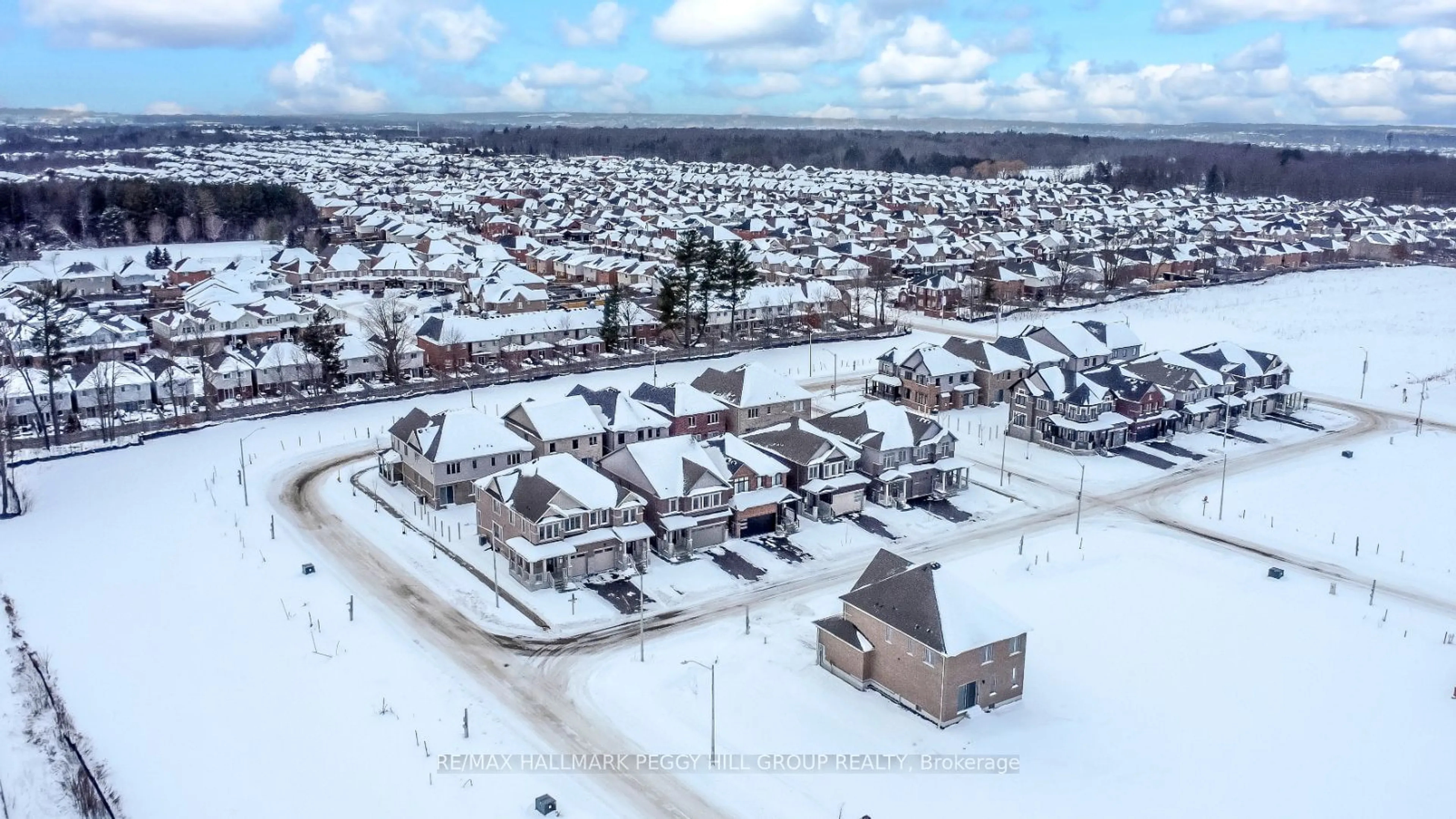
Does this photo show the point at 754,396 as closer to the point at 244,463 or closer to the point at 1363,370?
the point at 244,463

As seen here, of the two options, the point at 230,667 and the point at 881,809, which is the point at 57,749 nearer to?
the point at 230,667

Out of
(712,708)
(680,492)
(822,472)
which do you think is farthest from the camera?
(822,472)

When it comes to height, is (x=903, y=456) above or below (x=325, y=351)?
below

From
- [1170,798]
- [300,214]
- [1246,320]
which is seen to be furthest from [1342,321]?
[300,214]

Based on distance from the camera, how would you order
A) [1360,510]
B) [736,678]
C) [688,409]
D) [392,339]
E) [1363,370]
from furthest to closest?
[1363,370]
[392,339]
[688,409]
[1360,510]
[736,678]

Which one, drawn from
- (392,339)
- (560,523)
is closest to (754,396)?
(560,523)
